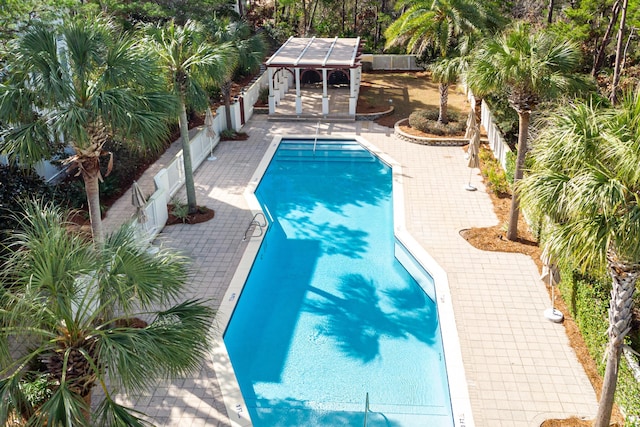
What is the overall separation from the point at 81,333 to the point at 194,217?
10.1m

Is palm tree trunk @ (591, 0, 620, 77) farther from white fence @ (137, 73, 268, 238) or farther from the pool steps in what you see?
white fence @ (137, 73, 268, 238)

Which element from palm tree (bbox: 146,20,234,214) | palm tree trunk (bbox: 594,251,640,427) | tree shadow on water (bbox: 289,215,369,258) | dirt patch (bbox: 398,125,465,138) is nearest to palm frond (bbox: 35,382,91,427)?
palm tree trunk (bbox: 594,251,640,427)

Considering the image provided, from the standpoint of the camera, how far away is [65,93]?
31.0 ft

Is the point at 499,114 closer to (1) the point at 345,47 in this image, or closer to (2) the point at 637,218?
(1) the point at 345,47

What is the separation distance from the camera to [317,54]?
2766cm

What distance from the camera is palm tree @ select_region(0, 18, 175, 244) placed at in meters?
9.37

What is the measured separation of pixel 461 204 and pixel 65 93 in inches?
467

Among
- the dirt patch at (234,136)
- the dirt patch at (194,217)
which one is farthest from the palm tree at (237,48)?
the dirt patch at (194,217)

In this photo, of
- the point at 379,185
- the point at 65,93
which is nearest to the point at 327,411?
the point at 65,93

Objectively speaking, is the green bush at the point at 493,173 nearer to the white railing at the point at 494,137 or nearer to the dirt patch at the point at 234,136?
the white railing at the point at 494,137

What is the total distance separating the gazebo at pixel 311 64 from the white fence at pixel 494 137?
18.5 ft

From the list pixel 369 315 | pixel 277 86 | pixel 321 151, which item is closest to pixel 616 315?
pixel 369 315

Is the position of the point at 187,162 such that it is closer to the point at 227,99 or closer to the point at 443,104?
the point at 227,99

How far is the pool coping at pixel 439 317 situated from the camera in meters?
9.92
